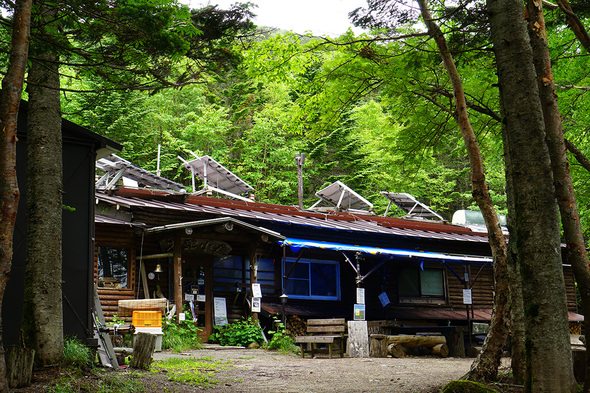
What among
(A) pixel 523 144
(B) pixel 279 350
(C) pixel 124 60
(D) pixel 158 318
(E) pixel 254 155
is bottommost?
(B) pixel 279 350

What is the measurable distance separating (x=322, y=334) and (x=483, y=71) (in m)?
8.58

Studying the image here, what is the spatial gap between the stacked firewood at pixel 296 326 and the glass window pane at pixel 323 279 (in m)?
2.32

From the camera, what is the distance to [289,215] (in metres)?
22.1

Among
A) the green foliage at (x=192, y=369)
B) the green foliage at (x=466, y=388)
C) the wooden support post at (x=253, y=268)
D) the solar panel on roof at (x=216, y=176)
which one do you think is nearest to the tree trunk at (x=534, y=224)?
the green foliage at (x=466, y=388)

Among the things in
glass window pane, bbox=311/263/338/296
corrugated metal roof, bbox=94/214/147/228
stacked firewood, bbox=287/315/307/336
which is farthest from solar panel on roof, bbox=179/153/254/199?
stacked firewood, bbox=287/315/307/336

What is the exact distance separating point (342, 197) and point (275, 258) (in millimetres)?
6601

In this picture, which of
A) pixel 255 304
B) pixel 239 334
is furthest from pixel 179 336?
pixel 255 304

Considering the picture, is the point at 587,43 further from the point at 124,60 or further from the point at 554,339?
the point at 124,60

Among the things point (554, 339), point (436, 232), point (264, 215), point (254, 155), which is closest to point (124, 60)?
point (554, 339)

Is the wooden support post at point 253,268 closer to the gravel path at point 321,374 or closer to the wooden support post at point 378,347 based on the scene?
the gravel path at point 321,374

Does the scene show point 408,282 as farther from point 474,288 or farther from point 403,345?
point 403,345

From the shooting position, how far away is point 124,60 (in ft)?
27.0

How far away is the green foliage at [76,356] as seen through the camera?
7852mm

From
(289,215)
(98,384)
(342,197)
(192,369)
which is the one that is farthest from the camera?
(342,197)
